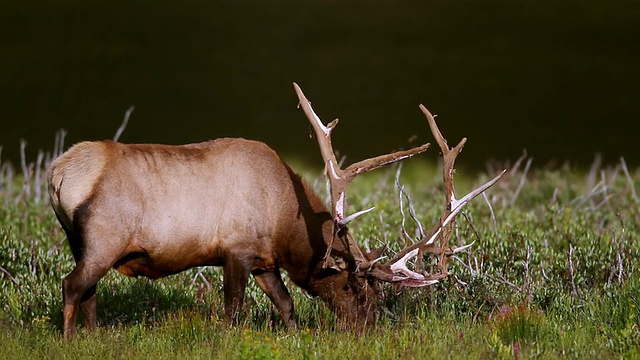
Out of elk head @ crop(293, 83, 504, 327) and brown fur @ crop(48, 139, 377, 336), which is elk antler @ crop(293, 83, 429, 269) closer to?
elk head @ crop(293, 83, 504, 327)

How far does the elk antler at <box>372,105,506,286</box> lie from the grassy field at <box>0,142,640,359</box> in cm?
29

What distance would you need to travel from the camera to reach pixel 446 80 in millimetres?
17125

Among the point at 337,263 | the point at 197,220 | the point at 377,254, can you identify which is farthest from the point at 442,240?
the point at 197,220

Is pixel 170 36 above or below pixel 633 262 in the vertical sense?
above

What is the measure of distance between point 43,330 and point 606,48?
497 inches

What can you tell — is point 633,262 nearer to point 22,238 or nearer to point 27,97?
point 22,238

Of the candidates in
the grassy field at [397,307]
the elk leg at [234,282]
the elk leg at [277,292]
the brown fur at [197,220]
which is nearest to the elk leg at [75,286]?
the brown fur at [197,220]

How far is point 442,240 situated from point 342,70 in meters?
10.5

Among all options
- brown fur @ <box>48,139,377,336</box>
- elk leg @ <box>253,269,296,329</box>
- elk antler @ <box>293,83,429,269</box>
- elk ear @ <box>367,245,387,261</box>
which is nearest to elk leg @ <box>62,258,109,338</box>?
brown fur @ <box>48,139,377,336</box>

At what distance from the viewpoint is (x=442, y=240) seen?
6883 mm

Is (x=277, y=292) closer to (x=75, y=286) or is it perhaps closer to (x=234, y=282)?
(x=234, y=282)

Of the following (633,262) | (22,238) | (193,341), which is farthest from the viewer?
(22,238)

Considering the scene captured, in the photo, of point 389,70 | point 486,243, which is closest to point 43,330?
point 486,243

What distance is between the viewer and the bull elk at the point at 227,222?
6.52 m
